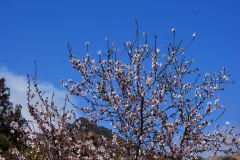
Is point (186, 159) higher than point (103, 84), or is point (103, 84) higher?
point (103, 84)

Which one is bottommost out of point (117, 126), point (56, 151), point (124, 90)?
point (56, 151)

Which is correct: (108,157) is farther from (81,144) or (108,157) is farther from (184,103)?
(184,103)

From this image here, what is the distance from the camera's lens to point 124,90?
1027 centimetres

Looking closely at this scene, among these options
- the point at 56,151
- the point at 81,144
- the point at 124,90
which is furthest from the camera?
the point at 81,144

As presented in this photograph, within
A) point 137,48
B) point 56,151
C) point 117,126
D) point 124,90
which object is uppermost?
point 137,48

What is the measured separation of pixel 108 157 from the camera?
10.7 m

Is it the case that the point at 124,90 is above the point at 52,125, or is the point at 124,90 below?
above

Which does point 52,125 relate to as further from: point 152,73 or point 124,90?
point 152,73

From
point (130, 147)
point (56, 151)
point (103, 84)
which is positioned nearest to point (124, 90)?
point (103, 84)

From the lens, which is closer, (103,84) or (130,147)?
(130,147)

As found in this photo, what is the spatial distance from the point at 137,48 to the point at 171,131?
2272 mm

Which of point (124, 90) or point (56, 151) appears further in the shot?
point (124, 90)

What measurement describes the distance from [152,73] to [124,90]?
84 centimetres

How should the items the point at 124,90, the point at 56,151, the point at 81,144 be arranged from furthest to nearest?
the point at 81,144 < the point at 124,90 < the point at 56,151
